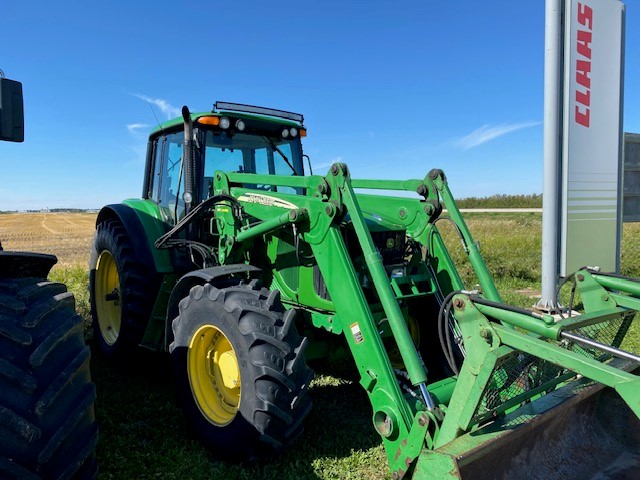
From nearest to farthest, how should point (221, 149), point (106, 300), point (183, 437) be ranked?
Result: point (183, 437) → point (221, 149) → point (106, 300)

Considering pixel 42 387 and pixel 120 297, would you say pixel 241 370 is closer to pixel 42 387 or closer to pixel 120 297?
pixel 42 387

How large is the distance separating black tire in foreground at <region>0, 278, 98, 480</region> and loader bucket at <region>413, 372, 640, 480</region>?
1.53 metres

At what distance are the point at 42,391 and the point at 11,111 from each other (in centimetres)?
152

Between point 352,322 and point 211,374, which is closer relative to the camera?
point 352,322

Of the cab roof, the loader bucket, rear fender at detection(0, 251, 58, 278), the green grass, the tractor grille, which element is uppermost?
the cab roof

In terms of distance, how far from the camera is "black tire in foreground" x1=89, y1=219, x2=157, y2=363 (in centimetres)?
462

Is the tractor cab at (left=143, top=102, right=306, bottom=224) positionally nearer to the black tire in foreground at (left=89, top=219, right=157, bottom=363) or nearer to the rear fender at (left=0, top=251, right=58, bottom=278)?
the black tire in foreground at (left=89, top=219, right=157, bottom=363)

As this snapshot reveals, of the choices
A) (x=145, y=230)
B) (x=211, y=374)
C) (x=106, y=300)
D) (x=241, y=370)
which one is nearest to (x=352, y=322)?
(x=241, y=370)

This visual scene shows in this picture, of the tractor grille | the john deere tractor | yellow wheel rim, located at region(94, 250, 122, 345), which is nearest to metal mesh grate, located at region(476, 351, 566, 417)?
the tractor grille

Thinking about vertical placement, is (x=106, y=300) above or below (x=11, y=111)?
below

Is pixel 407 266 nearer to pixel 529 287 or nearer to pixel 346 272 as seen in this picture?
pixel 346 272

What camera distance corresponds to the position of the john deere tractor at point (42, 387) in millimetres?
1879

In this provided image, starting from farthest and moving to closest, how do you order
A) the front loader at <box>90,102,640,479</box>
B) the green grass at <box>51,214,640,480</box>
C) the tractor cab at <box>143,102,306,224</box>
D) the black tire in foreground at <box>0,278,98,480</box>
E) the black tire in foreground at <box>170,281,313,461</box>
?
the tractor cab at <box>143,102,306,224</box> < the green grass at <box>51,214,640,480</box> < the black tire in foreground at <box>170,281,313,461</box> < the front loader at <box>90,102,640,479</box> < the black tire in foreground at <box>0,278,98,480</box>

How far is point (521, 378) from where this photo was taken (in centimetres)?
271
